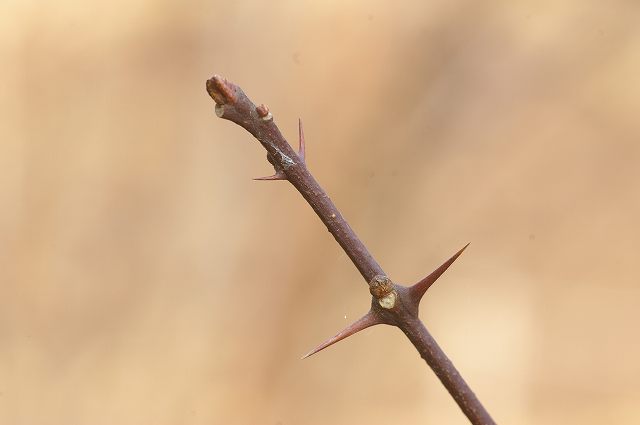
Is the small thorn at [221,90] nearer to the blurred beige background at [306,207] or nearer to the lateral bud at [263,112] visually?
the lateral bud at [263,112]

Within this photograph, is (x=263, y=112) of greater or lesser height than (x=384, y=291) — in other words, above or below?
above

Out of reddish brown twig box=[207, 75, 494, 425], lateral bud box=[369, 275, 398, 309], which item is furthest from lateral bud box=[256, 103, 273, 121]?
lateral bud box=[369, 275, 398, 309]

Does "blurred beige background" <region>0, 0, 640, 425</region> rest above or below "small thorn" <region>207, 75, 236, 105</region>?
below

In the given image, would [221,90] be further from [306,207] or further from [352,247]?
[306,207]

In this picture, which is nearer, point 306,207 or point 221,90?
point 221,90

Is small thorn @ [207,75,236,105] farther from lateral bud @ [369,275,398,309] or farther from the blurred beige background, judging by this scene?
the blurred beige background

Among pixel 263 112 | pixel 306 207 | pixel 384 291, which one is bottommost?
pixel 306 207

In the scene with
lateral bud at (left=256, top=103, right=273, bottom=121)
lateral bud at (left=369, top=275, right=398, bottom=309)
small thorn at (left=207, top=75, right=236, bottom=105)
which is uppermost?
small thorn at (left=207, top=75, right=236, bottom=105)

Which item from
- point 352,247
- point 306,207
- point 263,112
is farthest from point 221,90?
point 306,207

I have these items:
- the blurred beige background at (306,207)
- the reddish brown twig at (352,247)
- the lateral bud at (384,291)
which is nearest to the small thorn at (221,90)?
the reddish brown twig at (352,247)
